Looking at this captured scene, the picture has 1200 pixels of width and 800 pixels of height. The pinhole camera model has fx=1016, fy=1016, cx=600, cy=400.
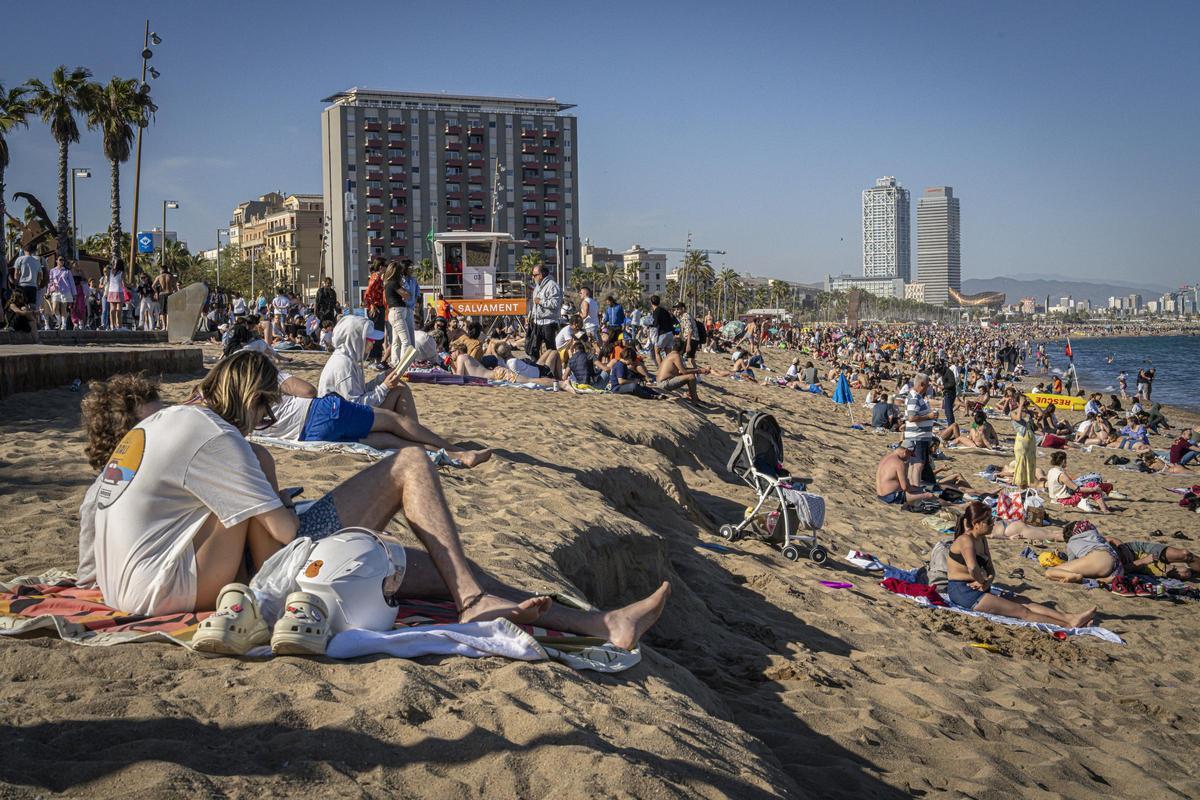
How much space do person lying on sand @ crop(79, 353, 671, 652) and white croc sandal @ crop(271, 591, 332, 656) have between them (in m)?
0.13

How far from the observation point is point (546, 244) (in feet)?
368

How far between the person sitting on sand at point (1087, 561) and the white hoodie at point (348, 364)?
21.7 feet

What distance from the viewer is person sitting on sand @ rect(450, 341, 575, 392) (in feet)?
48.4

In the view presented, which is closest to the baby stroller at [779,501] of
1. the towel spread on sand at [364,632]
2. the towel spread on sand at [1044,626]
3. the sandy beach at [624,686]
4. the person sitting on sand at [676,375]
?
the sandy beach at [624,686]

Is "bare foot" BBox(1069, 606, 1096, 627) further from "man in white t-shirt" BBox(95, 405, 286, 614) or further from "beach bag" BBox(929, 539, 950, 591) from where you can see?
"man in white t-shirt" BBox(95, 405, 286, 614)

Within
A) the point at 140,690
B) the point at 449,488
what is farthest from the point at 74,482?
the point at 140,690

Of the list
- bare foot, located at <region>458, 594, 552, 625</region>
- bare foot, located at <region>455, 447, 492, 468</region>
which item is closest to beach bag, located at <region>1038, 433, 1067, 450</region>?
bare foot, located at <region>455, 447, 492, 468</region>

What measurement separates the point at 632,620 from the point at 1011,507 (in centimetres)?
931

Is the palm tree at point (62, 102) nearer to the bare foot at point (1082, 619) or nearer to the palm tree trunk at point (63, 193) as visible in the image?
the palm tree trunk at point (63, 193)

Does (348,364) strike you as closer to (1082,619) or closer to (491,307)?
(1082,619)

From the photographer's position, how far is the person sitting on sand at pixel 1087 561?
9555 millimetres

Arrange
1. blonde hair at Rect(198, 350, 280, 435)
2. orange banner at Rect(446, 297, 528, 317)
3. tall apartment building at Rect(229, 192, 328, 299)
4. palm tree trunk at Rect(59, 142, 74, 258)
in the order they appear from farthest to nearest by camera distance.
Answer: tall apartment building at Rect(229, 192, 328, 299) → palm tree trunk at Rect(59, 142, 74, 258) → orange banner at Rect(446, 297, 528, 317) → blonde hair at Rect(198, 350, 280, 435)

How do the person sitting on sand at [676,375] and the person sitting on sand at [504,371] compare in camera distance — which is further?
the person sitting on sand at [676,375]

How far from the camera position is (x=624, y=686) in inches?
159
